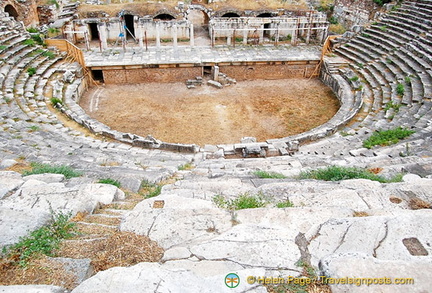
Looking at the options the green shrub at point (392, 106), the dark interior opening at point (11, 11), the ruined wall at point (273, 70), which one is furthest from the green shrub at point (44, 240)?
the dark interior opening at point (11, 11)

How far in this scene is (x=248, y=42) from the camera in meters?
20.1

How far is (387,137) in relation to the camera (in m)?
10.5

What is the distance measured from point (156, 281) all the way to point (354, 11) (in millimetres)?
22768

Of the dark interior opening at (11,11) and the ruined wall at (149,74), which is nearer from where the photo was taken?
the ruined wall at (149,74)

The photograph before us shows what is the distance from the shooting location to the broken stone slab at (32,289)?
284 cm

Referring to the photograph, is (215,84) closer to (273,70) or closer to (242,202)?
(273,70)

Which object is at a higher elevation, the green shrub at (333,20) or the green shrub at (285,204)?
the green shrub at (285,204)

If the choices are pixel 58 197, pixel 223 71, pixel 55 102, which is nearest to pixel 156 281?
pixel 58 197

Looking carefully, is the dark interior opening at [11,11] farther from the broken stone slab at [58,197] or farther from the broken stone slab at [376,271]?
the broken stone slab at [376,271]

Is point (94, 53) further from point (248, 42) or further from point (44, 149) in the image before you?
point (44, 149)

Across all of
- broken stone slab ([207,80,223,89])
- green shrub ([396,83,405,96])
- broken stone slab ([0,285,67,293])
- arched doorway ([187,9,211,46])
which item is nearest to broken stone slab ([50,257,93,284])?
broken stone slab ([0,285,67,293])

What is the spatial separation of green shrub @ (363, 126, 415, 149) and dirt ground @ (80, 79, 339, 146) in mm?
3206

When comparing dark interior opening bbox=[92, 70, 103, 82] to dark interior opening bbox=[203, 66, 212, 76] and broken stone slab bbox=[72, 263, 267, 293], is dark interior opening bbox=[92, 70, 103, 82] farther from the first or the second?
broken stone slab bbox=[72, 263, 267, 293]

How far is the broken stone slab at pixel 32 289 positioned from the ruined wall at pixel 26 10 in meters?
19.8
